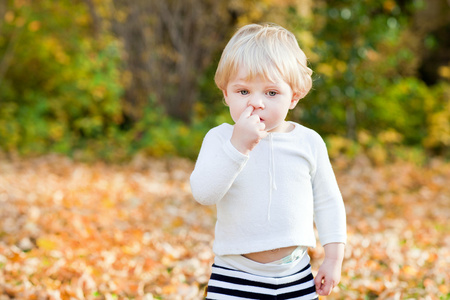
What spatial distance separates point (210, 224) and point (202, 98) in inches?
205

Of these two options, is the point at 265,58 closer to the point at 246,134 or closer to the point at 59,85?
the point at 246,134

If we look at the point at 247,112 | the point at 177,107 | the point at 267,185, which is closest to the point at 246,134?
the point at 247,112

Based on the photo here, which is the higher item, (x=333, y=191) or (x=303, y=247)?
(x=333, y=191)

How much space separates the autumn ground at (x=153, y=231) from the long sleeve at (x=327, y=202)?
5.20ft

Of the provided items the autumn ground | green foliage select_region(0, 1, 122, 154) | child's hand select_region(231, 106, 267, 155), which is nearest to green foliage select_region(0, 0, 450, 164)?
green foliage select_region(0, 1, 122, 154)

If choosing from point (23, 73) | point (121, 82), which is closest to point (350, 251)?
point (121, 82)

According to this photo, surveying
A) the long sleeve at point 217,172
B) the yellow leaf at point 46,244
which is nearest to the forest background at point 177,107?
the yellow leaf at point 46,244

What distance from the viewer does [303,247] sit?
1.89 metres

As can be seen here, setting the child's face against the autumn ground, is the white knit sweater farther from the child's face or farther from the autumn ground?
the autumn ground

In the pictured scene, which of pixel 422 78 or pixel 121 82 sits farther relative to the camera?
pixel 422 78

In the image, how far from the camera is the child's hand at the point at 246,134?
1.65 metres

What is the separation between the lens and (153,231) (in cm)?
481

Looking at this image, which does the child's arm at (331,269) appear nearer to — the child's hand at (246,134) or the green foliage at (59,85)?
the child's hand at (246,134)

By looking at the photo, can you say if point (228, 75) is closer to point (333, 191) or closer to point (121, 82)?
point (333, 191)
